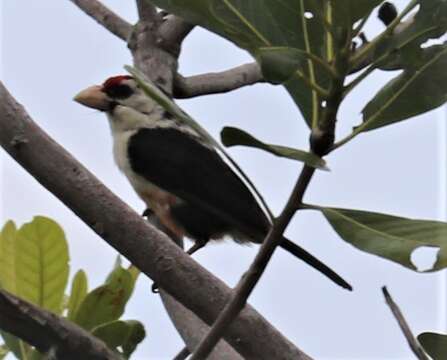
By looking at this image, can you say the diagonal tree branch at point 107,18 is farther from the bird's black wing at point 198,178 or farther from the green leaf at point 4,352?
the green leaf at point 4,352

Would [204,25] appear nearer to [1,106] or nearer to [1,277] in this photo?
[1,106]

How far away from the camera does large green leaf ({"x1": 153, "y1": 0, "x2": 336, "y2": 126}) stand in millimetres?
1501

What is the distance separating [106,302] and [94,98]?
2383 millimetres

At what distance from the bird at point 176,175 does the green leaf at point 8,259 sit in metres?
1.55

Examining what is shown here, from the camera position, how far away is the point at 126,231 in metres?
2.02

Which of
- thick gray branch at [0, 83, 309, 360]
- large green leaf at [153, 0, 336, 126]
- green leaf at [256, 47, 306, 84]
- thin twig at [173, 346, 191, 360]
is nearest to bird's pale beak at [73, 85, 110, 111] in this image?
thin twig at [173, 346, 191, 360]

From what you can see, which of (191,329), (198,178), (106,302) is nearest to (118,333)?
(106,302)

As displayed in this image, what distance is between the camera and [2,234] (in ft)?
7.16

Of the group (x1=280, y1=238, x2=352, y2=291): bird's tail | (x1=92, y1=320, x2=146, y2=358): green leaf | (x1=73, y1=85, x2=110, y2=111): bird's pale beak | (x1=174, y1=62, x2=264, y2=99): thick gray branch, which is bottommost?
(x1=92, y1=320, x2=146, y2=358): green leaf

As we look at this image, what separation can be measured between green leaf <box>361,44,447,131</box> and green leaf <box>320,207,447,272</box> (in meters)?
0.14

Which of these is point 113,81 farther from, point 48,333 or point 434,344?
point 434,344

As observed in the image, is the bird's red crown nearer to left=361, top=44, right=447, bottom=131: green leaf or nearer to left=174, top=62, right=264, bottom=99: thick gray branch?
left=174, top=62, right=264, bottom=99: thick gray branch

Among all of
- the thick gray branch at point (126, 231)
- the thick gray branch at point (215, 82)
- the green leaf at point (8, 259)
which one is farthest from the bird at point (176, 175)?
the green leaf at point (8, 259)

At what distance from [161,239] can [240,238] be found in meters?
2.00
